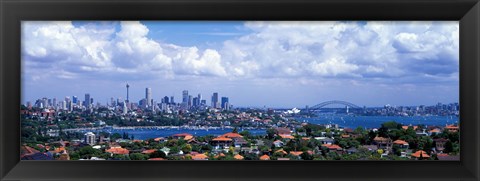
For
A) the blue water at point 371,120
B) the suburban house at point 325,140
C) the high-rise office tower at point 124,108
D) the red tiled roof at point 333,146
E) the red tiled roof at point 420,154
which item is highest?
the high-rise office tower at point 124,108

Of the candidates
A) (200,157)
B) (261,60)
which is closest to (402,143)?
(261,60)

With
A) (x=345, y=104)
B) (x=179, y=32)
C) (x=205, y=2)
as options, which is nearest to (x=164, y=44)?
(x=179, y=32)

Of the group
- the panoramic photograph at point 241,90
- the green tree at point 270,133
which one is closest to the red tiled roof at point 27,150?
the panoramic photograph at point 241,90

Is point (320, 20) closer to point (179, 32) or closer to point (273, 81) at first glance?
point (273, 81)

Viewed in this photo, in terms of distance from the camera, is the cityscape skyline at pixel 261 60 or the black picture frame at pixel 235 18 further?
Answer: the cityscape skyline at pixel 261 60

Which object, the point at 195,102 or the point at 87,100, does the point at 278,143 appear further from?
the point at 87,100

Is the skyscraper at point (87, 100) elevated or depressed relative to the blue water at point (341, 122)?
elevated

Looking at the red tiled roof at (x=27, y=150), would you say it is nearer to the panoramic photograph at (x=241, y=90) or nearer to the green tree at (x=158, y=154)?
the panoramic photograph at (x=241, y=90)
